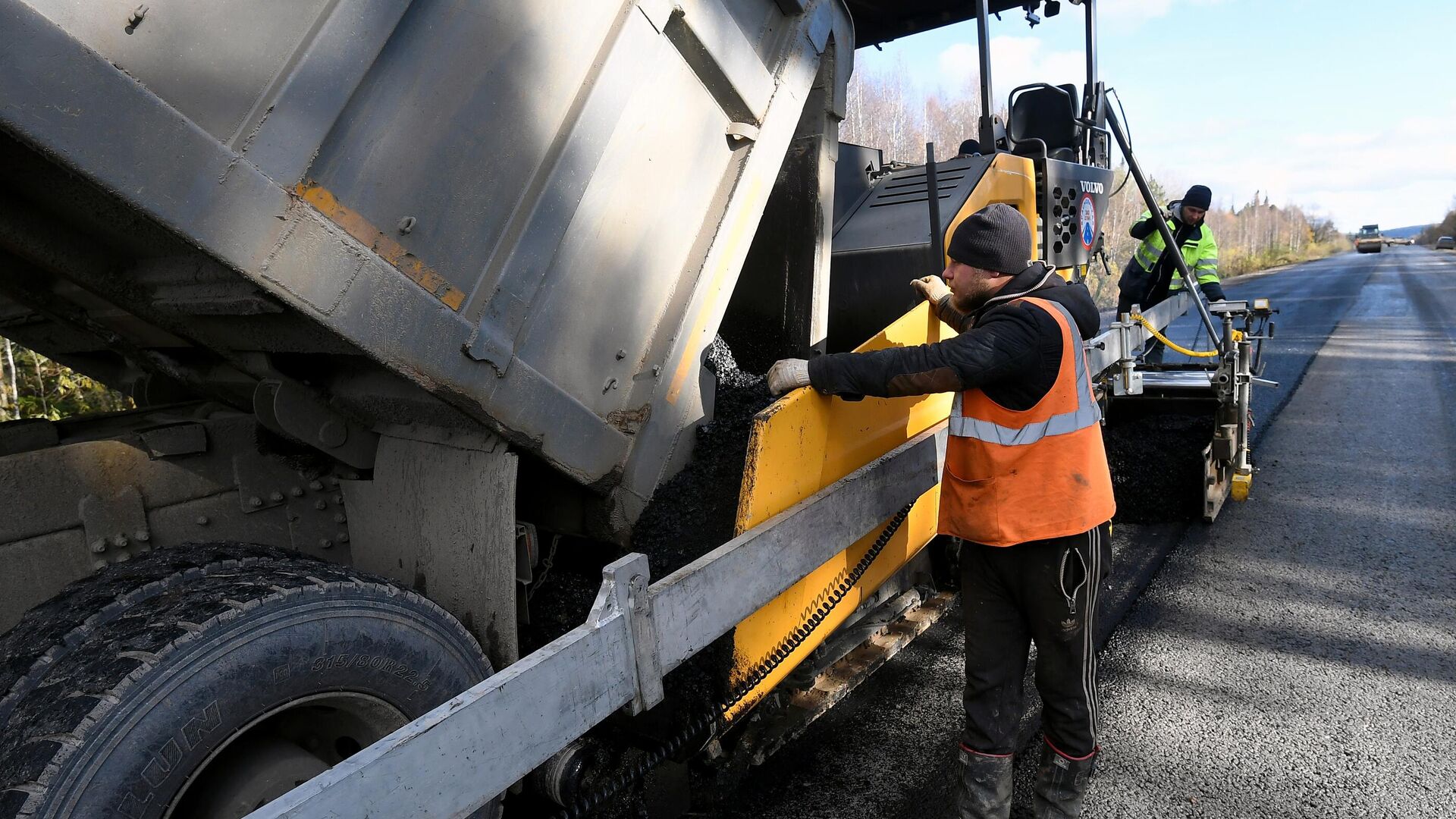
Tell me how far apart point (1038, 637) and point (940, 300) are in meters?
1.13

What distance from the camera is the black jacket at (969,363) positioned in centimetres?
229

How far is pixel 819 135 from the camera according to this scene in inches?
112

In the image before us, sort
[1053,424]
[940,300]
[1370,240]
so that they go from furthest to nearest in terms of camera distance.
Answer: [1370,240], [940,300], [1053,424]

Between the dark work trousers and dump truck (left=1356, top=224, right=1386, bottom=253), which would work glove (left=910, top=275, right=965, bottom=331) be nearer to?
the dark work trousers

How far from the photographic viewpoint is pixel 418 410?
2043mm

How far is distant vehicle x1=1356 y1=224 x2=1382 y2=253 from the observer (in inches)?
2110

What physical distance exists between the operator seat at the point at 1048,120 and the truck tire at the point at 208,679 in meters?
4.05

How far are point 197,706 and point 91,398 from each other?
25.3 feet

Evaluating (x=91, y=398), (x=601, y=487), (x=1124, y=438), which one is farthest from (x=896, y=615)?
(x=91, y=398)

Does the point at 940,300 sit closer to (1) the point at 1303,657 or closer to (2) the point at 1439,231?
(1) the point at 1303,657

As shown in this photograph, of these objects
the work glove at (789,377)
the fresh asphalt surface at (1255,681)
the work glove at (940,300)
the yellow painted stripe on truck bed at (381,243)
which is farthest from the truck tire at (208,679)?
the work glove at (940,300)

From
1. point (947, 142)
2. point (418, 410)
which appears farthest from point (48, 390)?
point (947, 142)

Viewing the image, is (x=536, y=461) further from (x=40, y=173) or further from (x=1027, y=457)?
(x=1027, y=457)

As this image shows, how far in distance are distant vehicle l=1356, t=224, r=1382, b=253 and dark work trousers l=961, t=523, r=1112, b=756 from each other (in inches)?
2550
